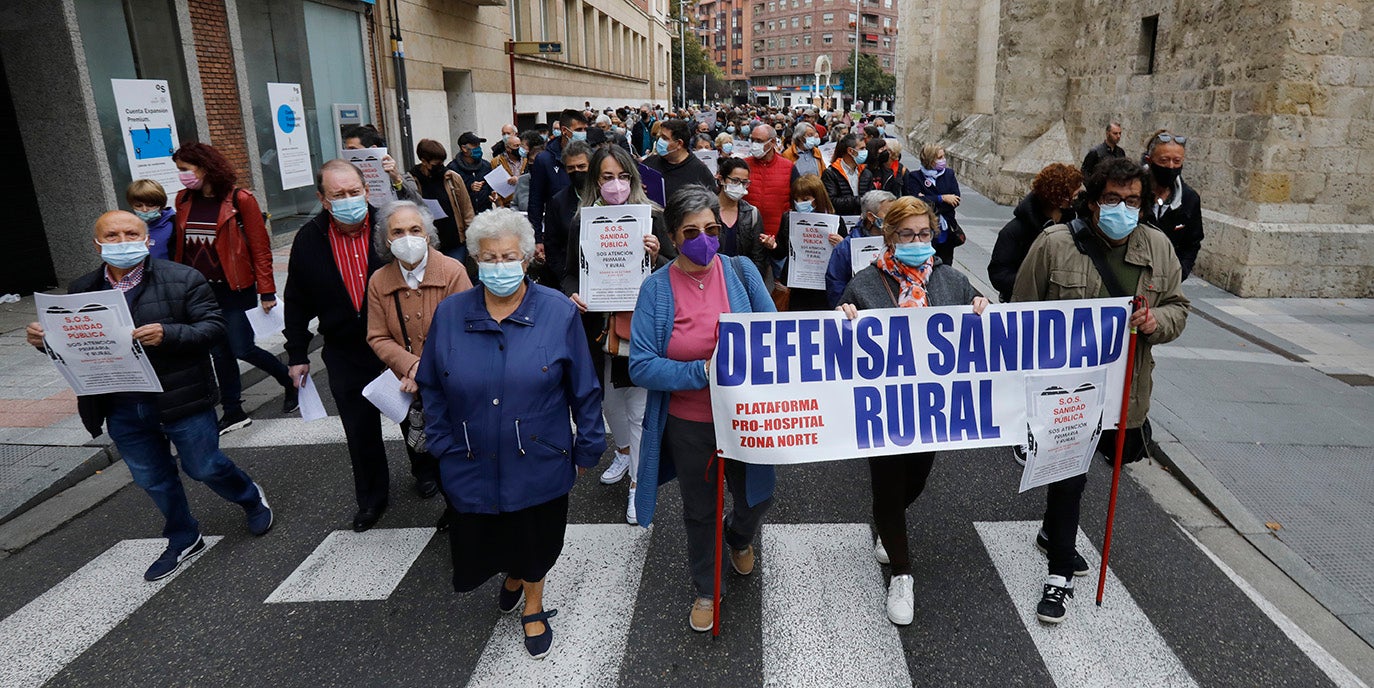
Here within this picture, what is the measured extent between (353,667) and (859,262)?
348 cm

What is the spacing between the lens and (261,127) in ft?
44.5

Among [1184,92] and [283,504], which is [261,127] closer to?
[283,504]

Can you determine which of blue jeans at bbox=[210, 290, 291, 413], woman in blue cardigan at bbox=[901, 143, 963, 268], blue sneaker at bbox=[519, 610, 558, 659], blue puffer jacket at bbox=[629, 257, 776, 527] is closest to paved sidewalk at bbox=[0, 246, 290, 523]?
blue jeans at bbox=[210, 290, 291, 413]

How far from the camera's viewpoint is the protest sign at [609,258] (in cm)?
432

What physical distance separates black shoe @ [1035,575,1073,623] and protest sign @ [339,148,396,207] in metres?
5.70

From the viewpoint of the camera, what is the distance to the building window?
1243 centimetres

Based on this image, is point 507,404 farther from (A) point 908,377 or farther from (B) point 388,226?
(A) point 908,377

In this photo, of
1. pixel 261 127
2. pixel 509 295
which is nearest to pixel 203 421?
pixel 509 295

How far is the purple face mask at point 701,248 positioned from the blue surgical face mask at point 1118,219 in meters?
1.72

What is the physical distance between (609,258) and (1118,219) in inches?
97.1

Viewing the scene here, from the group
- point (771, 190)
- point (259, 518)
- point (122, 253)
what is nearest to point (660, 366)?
point (122, 253)

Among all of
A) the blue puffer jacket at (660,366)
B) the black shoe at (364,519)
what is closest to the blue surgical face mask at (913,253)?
the blue puffer jacket at (660,366)

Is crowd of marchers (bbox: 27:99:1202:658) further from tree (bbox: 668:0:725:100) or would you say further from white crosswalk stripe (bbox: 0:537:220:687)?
tree (bbox: 668:0:725:100)

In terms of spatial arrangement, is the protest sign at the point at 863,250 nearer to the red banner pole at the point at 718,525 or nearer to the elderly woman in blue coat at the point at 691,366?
the elderly woman in blue coat at the point at 691,366
